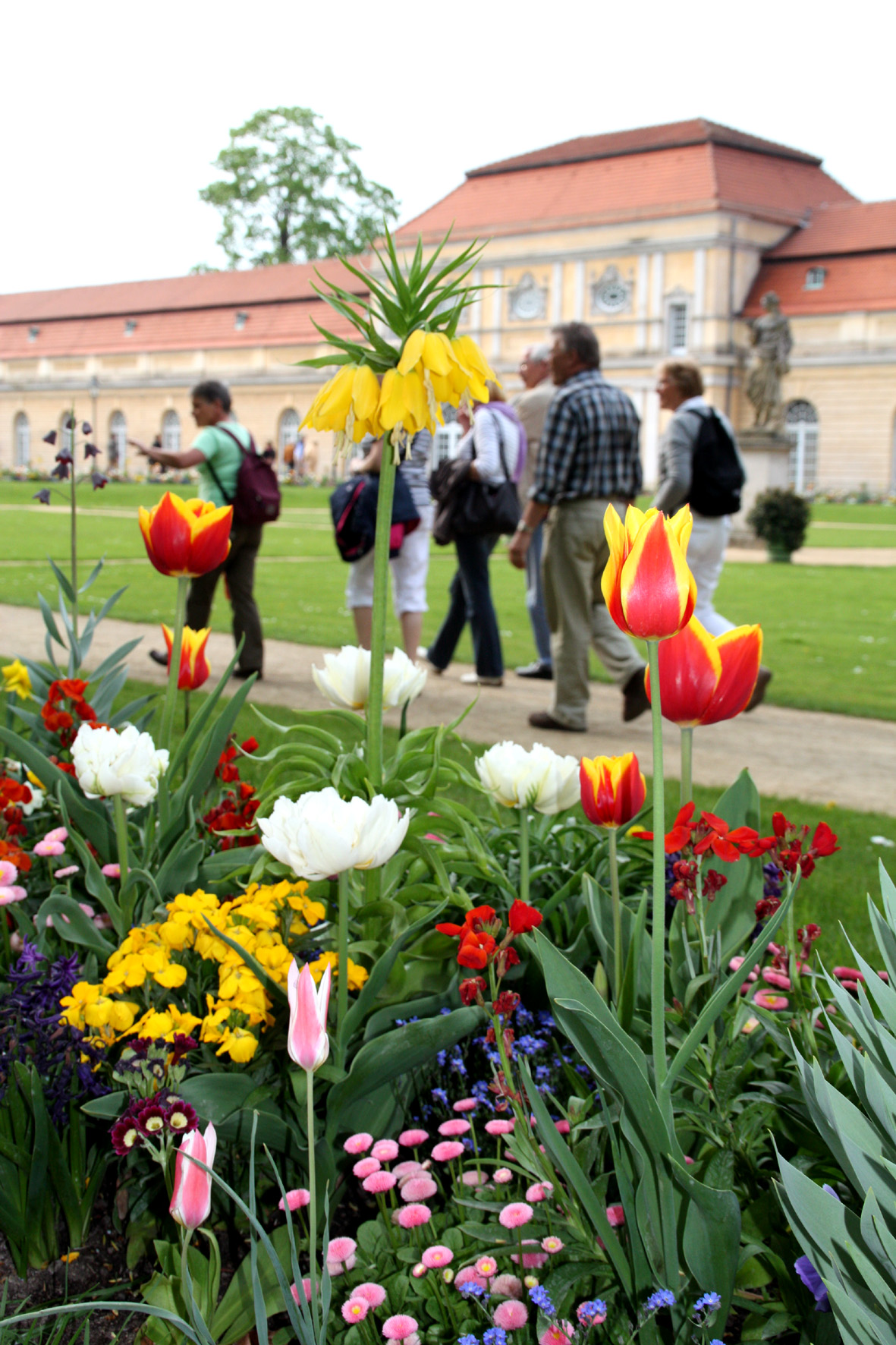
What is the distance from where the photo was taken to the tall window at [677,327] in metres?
43.3

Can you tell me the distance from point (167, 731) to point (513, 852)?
0.71m

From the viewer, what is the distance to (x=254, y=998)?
167 centimetres

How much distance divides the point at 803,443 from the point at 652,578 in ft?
147

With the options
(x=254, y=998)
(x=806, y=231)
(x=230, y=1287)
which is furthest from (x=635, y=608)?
(x=806, y=231)

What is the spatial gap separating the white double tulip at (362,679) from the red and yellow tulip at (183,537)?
11.4 inches

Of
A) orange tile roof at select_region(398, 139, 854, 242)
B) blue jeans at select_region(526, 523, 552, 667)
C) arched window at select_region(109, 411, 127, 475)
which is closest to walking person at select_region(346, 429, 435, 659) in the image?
blue jeans at select_region(526, 523, 552, 667)

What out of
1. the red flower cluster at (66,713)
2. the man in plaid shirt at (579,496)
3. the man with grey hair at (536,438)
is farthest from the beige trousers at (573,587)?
the red flower cluster at (66,713)

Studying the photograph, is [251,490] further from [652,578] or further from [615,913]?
[652,578]

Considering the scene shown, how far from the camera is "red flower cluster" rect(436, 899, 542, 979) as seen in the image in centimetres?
140

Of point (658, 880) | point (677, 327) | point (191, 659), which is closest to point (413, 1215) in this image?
point (658, 880)

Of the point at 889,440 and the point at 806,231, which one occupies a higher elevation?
the point at 806,231

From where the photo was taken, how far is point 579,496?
5258mm

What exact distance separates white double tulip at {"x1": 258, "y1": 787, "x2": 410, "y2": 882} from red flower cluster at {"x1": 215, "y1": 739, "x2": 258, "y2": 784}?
2.48 feet

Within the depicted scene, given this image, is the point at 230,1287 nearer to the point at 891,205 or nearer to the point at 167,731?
the point at 167,731
